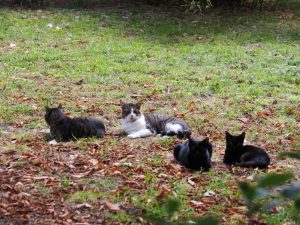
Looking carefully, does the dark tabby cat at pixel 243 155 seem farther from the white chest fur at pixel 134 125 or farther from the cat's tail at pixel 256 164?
the white chest fur at pixel 134 125

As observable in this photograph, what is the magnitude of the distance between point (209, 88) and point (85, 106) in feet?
8.93

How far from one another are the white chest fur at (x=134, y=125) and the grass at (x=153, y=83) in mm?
308

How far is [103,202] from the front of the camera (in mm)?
4898

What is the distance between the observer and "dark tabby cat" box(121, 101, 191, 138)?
7.46 meters

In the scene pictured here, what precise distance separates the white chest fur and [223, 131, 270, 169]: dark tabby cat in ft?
5.21

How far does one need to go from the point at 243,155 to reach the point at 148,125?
1.83 m

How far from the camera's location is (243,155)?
20.7 feet

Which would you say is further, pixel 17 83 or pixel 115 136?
pixel 17 83

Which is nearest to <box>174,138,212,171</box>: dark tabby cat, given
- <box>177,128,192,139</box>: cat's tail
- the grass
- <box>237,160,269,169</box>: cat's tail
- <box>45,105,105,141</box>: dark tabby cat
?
the grass

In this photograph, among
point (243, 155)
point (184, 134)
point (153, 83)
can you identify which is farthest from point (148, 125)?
point (153, 83)

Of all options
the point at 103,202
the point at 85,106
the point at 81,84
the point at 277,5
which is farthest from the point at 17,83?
the point at 277,5

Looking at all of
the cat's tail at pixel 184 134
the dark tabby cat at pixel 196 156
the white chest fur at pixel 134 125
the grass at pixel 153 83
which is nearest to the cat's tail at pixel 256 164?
the grass at pixel 153 83

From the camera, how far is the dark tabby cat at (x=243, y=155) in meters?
6.11

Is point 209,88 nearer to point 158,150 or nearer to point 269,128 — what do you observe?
point 269,128
